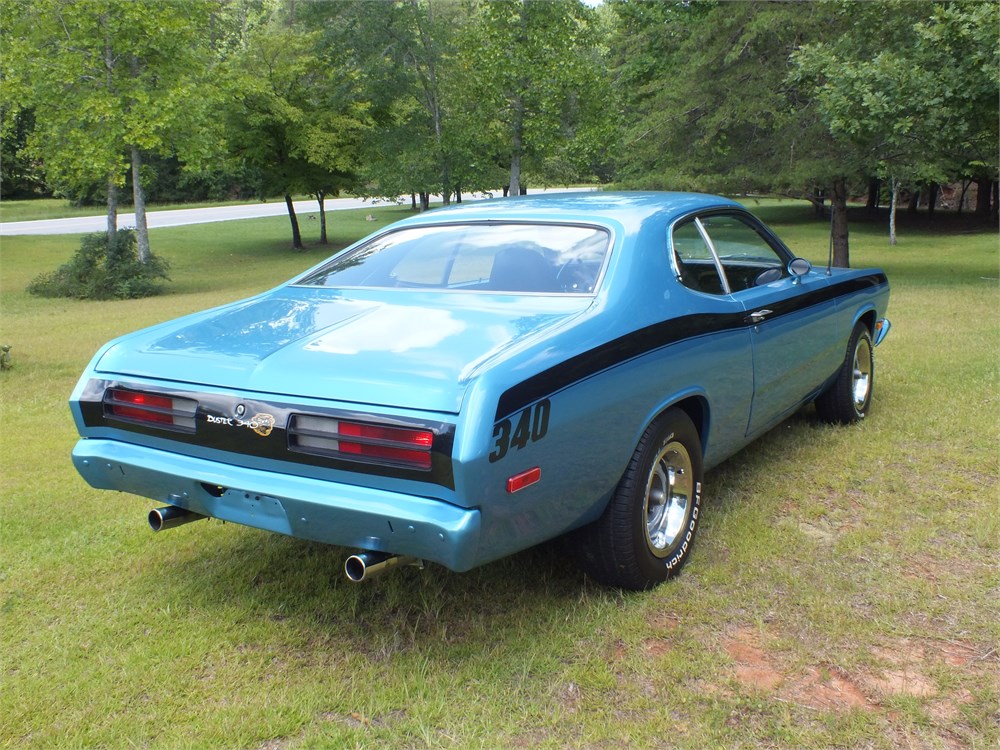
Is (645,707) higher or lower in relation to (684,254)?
lower

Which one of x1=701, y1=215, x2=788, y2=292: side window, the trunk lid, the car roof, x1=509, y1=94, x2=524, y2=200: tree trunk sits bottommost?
the trunk lid

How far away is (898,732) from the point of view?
273 centimetres

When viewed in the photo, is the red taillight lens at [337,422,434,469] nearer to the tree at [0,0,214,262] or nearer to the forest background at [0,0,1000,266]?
the forest background at [0,0,1000,266]

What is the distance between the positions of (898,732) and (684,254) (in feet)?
6.96

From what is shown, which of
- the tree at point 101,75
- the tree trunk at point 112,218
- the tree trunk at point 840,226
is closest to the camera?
the tree at point 101,75

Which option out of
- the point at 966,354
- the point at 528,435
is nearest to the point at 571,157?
the point at 966,354

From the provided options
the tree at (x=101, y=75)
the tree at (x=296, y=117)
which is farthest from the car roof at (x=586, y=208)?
the tree at (x=296, y=117)

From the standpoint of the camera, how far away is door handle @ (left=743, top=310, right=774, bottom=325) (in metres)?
4.27

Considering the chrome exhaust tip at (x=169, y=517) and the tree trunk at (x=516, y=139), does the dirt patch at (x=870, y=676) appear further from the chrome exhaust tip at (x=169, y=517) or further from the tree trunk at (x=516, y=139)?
the tree trunk at (x=516, y=139)

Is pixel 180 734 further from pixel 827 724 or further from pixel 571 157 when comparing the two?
pixel 571 157

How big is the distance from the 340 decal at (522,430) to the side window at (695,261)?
4.25 feet

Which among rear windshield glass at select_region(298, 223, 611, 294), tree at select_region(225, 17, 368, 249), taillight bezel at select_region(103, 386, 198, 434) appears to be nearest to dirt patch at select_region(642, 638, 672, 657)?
rear windshield glass at select_region(298, 223, 611, 294)

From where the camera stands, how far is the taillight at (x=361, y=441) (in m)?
2.77

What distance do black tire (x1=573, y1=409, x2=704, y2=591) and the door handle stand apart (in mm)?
745
